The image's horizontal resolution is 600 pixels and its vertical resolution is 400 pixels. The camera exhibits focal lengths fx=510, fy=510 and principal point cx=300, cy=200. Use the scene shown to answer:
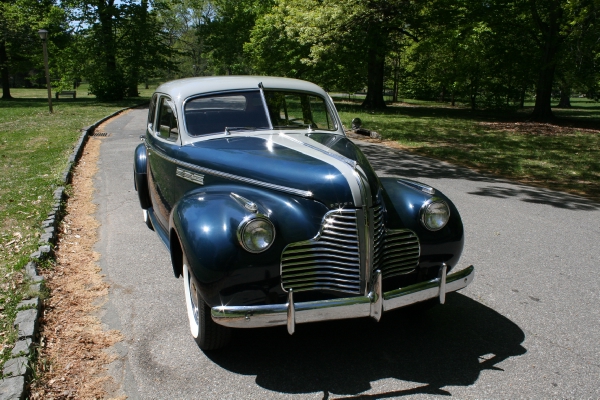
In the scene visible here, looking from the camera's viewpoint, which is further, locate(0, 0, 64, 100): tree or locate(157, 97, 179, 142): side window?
locate(0, 0, 64, 100): tree

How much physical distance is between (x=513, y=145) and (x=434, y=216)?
12114mm

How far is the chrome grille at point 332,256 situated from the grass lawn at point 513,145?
7.25 meters

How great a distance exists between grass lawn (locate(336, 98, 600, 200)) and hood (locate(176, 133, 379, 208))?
6.74m

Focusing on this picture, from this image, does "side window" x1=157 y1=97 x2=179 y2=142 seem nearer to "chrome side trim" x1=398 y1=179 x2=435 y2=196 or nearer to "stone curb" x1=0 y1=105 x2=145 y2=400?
"stone curb" x1=0 y1=105 x2=145 y2=400

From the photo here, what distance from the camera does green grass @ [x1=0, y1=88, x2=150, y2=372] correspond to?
4410 mm

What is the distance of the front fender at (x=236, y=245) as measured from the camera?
125 inches

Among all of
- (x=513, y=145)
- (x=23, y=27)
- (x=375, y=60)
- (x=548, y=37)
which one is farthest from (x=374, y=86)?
(x=23, y=27)

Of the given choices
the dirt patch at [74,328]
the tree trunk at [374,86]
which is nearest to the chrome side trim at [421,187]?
the dirt patch at [74,328]

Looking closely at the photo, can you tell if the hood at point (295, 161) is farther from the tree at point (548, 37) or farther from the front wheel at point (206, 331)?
the tree at point (548, 37)

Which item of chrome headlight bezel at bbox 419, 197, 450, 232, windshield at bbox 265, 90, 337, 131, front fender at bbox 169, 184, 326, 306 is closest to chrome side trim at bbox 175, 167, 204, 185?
front fender at bbox 169, 184, 326, 306

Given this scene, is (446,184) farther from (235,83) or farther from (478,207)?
(235,83)

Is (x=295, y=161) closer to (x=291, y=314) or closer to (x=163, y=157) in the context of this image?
(x=291, y=314)

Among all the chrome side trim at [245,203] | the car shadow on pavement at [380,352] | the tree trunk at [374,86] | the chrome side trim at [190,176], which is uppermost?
the tree trunk at [374,86]

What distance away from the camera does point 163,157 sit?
16.3ft
